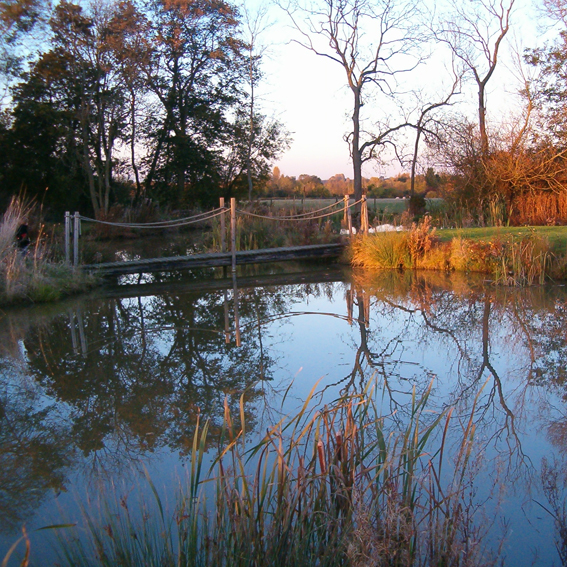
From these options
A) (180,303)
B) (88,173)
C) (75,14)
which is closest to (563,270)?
(180,303)

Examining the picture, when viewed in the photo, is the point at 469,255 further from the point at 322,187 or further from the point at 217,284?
the point at 322,187

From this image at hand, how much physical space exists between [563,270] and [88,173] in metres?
16.7

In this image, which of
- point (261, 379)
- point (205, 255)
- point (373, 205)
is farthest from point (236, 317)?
point (373, 205)

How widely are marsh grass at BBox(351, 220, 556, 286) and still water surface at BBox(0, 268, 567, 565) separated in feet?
2.45

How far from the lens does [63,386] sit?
4602 mm

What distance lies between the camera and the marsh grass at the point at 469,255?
28.6 ft

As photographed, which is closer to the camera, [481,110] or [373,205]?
[481,110]

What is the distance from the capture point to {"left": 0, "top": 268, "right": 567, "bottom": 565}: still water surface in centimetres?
281

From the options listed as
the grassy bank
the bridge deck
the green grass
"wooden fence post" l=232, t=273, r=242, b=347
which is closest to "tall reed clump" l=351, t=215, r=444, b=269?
the grassy bank

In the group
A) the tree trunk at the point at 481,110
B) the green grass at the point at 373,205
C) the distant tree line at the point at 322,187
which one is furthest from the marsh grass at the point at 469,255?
the distant tree line at the point at 322,187

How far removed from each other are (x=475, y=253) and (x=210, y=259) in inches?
196

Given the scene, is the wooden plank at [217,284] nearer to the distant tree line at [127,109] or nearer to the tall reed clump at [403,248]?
the tall reed clump at [403,248]

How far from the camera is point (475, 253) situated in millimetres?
9602

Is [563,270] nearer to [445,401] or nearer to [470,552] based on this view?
[445,401]
